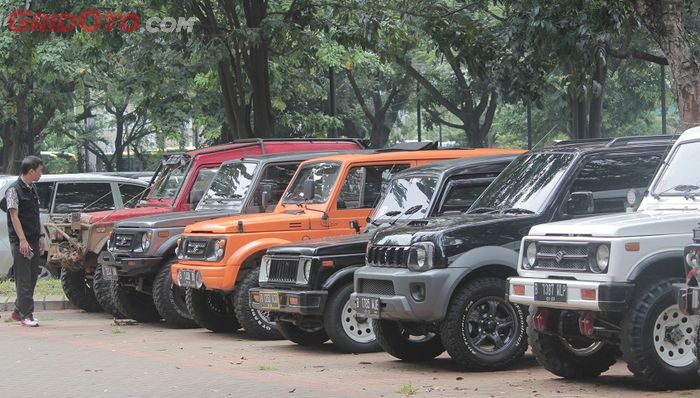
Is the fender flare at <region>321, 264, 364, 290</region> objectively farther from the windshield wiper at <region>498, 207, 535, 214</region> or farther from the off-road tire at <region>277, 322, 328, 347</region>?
the windshield wiper at <region>498, 207, 535, 214</region>

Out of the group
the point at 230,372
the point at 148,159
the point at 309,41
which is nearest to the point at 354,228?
the point at 230,372

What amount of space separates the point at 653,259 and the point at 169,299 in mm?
7737

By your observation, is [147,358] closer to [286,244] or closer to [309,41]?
[286,244]

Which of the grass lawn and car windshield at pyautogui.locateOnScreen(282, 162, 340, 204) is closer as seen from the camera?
car windshield at pyautogui.locateOnScreen(282, 162, 340, 204)

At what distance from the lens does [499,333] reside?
35.2 feet

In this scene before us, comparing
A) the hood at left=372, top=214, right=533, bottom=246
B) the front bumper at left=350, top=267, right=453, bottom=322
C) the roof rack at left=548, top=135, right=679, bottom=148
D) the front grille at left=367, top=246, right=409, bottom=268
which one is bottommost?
the front bumper at left=350, top=267, right=453, bottom=322

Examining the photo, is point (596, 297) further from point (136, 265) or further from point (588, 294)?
point (136, 265)

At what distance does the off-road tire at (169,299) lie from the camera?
1502 centimetres

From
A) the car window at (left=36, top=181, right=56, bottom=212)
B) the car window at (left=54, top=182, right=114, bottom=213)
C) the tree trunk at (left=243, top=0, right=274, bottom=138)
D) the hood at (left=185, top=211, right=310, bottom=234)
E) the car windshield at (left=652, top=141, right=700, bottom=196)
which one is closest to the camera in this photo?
the car windshield at (left=652, top=141, right=700, bottom=196)

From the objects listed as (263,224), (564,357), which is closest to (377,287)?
(564,357)

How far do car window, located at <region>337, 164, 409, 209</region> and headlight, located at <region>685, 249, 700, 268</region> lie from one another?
6.14 meters

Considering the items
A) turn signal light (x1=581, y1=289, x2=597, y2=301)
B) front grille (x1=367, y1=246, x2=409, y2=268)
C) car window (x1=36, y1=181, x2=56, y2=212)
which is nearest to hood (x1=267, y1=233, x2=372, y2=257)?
front grille (x1=367, y1=246, x2=409, y2=268)

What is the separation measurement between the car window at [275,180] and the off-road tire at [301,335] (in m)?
2.35

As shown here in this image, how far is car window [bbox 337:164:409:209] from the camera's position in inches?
544
